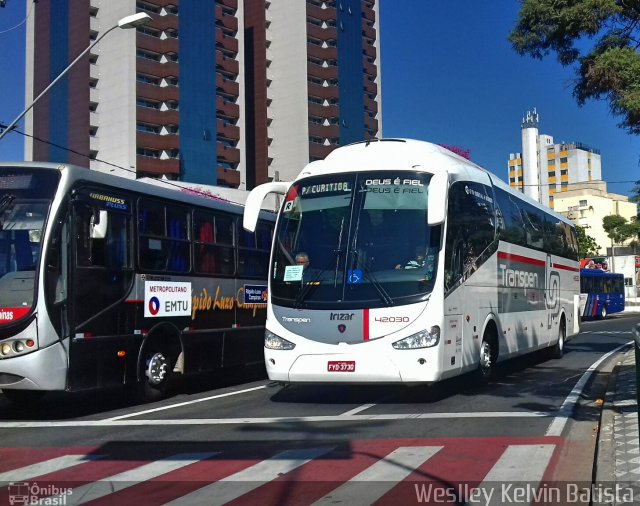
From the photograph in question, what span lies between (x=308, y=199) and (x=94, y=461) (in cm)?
498

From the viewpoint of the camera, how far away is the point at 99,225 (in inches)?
398

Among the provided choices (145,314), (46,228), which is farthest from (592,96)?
(46,228)

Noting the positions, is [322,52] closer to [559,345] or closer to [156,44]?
[156,44]

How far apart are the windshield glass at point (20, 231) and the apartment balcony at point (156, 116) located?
5863cm

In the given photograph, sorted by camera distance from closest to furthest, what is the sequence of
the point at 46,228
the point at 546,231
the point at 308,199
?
1. the point at 46,228
2. the point at 308,199
3. the point at 546,231

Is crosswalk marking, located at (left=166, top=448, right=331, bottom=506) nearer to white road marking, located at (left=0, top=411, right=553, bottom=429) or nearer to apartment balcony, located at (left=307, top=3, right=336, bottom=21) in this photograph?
white road marking, located at (left=0, top=411, right=553, bottom=429)

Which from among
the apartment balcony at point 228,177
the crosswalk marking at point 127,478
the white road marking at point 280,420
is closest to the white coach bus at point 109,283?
the white road marking at point 280,420

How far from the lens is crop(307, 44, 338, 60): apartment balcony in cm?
8725

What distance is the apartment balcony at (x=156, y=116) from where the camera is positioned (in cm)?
6638

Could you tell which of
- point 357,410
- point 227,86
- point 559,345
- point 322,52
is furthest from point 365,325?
point 322,52

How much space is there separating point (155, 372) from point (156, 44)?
62411 mm

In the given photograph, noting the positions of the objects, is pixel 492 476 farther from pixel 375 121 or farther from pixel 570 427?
pixel 375 121

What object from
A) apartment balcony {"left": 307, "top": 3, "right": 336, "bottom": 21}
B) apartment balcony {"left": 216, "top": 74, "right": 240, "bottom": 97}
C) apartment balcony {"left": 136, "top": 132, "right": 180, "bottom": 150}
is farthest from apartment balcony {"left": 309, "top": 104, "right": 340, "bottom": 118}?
apartment balcony {"left": 136, "top": 132, "right": 180, "bottom": 150}

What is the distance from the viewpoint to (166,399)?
40.0 ft
